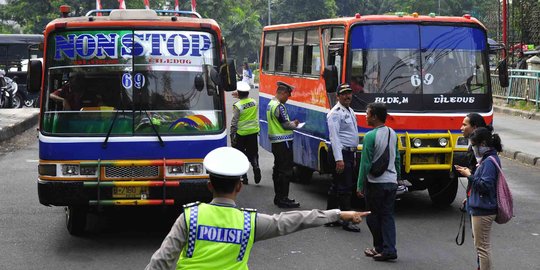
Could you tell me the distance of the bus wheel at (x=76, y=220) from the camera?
9.63 metres

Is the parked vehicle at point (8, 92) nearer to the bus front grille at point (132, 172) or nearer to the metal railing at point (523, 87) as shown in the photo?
the metal railing at point (523, 87)

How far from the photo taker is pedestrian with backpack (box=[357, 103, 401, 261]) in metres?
8.57

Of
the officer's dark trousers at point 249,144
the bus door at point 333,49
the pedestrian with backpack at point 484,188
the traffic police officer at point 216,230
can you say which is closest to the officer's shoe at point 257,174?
the officer's dark trousers at point 249,144

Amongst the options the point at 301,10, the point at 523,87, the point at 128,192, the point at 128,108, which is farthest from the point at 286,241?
the point at 301,10

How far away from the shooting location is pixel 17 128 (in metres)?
22.8

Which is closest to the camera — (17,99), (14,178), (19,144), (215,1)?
(14,178)

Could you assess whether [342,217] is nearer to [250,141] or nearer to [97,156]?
[97,156]

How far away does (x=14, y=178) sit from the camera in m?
14.7

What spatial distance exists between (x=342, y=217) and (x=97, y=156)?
526 centimetres

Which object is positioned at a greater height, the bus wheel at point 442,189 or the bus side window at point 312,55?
the bus side window at point 312,55

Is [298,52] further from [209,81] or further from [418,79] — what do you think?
[209,81]

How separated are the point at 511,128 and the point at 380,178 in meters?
15.0

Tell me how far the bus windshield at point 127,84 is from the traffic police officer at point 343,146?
4.63 feet

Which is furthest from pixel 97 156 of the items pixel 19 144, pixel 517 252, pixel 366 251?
pixel 19 144
